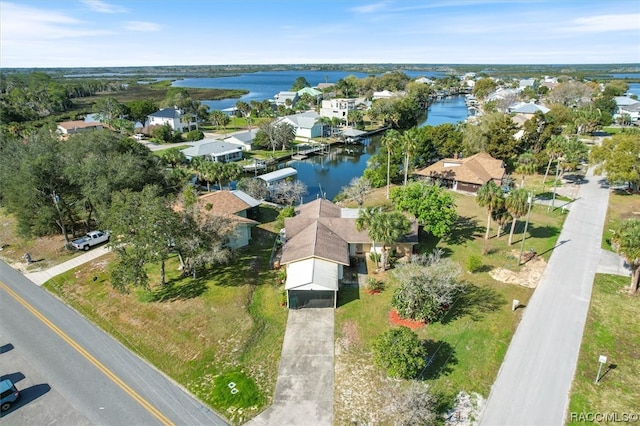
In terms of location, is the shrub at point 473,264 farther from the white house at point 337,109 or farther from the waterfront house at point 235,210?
the white house at point 337,109

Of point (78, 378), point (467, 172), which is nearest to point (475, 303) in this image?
point (78, 378)

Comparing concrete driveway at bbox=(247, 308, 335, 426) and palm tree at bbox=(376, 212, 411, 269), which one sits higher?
palm tree at bbox=(376, 212, 411, 269)

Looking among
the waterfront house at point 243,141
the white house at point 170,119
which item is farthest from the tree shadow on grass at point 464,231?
the white house at point 170,119

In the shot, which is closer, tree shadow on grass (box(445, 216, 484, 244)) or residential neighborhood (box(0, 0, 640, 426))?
residential neighborhood (box(0, 0, 640, 426))

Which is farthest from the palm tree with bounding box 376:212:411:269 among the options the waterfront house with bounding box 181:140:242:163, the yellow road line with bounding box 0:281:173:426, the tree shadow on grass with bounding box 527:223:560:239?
the waterfront house with bounding box 181:140:242:163

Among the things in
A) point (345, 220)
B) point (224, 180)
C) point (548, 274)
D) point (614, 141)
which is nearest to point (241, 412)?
point (345, 220)

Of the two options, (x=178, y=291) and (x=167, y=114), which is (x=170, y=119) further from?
(x=178, y=291)

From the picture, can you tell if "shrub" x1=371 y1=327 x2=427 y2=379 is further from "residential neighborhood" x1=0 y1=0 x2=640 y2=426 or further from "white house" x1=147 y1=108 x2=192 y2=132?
"white house" x1=147 y1=108 x2=192 y2=132
